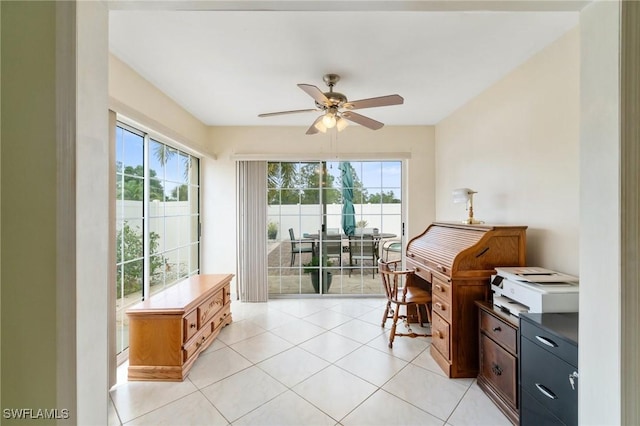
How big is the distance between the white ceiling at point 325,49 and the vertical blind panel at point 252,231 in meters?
1.16

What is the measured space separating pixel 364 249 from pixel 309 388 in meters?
2.32

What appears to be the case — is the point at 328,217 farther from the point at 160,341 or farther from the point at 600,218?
the point at 600,218

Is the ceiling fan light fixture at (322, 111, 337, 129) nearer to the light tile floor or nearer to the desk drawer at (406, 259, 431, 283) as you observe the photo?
the desk drawer at (406, 259, 431, 283)

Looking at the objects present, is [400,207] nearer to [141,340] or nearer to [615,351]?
[615,351]

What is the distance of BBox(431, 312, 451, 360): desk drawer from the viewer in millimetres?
2070

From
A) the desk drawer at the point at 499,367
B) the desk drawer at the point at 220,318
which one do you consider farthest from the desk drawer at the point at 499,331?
the desk drawer at the point at 220,318

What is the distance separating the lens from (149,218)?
105 inches

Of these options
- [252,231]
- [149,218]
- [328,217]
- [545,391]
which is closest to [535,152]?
[545,391]

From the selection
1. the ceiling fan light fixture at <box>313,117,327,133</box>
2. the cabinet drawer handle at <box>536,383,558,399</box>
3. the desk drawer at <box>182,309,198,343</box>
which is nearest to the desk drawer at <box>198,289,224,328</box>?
the desk drawer at <box>182,309,198,343</box>

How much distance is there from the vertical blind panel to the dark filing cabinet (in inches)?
122

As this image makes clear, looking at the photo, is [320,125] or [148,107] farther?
[148,107]

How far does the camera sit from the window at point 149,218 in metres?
2.32

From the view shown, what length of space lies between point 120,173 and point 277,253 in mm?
2274

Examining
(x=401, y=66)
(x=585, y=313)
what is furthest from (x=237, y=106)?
(x=585, y=313)
